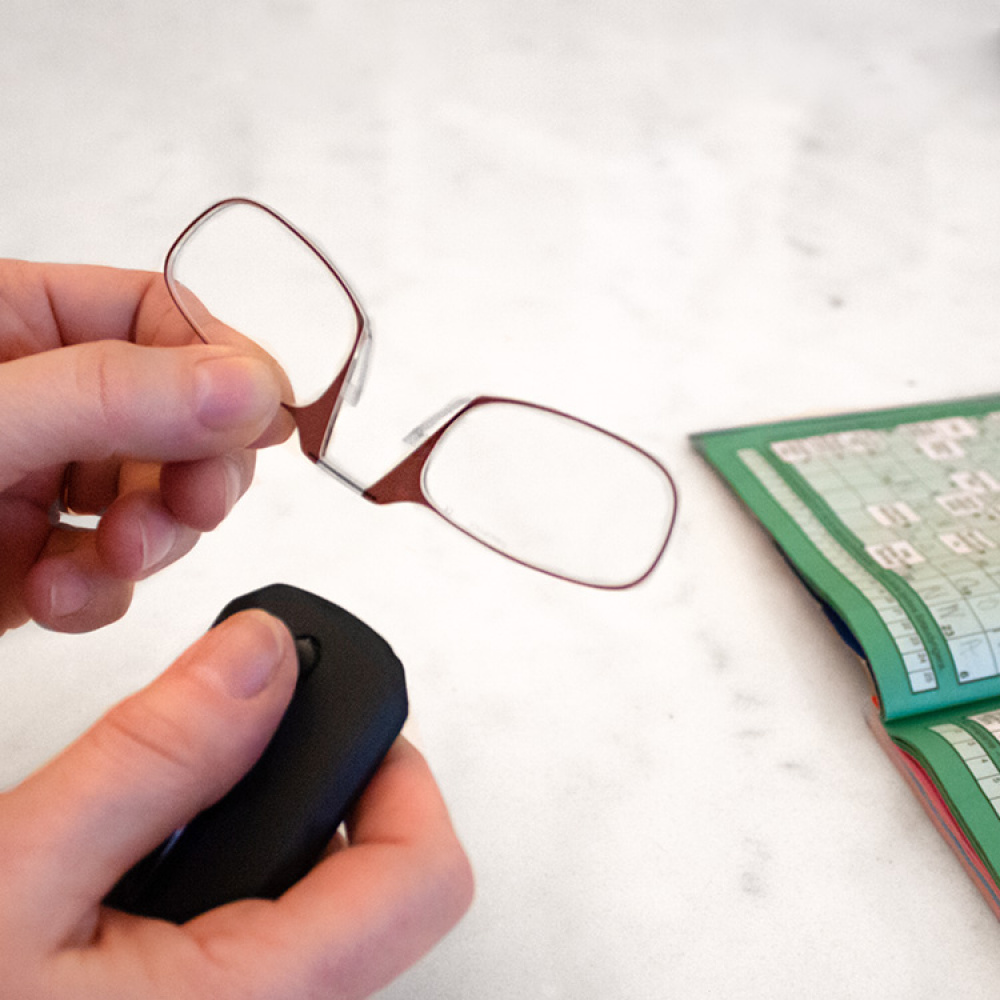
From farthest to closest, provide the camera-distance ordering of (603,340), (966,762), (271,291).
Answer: (603,340), (271,291), (966,762)

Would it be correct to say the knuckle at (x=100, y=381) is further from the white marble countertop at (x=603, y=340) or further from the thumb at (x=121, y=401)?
the white marble countertop at (x=603, y=340)

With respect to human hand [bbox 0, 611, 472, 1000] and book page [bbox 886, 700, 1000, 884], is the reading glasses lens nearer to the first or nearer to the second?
human hand [bbox 0, 611, 472, 1000]

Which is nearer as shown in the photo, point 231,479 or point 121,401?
point 121,401

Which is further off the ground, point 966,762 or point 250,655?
point 250,655

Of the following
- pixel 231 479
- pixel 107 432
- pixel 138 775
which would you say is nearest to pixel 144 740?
pixel 138 775

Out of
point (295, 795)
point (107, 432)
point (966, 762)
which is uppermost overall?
point (107, 432)

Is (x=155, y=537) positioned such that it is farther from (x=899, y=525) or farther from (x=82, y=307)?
(x=899, y=525)

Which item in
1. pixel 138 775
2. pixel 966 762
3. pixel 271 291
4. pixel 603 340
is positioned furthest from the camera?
pixel 603 340

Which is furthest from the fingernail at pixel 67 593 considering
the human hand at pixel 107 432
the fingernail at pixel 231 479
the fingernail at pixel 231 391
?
the fingernail at pixel 231 391
